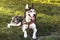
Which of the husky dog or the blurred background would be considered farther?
the blurred background

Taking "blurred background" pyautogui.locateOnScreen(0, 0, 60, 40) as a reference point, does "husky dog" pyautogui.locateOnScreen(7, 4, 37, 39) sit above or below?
above

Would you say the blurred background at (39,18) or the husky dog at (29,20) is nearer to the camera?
the husky dog at (29,20)

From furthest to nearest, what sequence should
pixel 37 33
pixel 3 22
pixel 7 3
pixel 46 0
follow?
pixel 46 0 → pixel 7 3 → pixel 3 22 → pixel 37 33

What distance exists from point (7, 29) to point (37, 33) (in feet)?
2.02

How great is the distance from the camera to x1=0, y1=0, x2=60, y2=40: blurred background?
476 centimetres

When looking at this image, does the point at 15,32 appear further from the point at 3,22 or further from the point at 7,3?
the point at 7,3

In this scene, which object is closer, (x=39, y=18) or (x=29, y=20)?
(x=29, y=20)

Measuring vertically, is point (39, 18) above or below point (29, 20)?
below

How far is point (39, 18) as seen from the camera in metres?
5.95

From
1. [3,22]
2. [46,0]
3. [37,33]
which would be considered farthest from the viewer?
[46,0]

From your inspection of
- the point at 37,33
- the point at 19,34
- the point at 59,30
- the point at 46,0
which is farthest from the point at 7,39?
the point at 46,0

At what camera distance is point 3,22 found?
216 inches

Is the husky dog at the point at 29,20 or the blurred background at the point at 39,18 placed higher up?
the husky dog at the point at 29,20

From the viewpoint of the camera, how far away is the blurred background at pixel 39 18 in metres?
4.76
